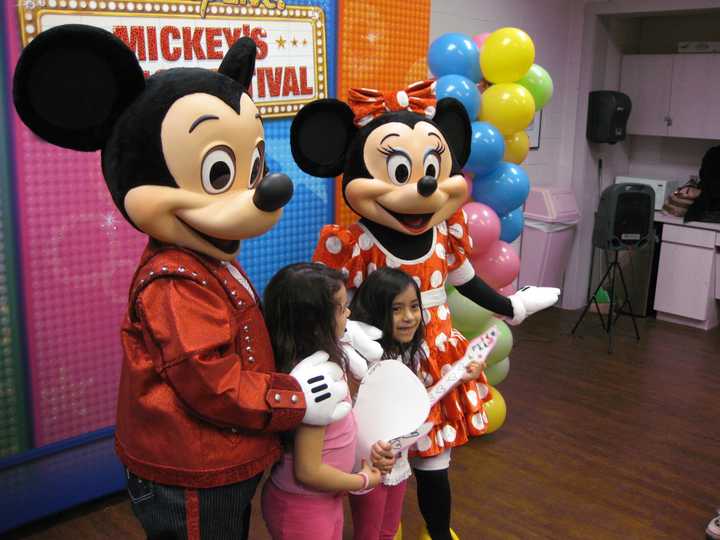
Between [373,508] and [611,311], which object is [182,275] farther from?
[611,311]

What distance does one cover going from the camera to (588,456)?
3299 mm

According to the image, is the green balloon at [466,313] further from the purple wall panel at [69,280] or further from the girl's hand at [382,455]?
the girl's hand at [382,455]

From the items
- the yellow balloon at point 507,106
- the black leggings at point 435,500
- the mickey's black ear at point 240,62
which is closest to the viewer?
the mickey's black ear at point 240,62

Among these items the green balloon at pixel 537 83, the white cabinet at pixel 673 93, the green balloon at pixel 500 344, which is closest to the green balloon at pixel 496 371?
the green balloon at pixel 500 344

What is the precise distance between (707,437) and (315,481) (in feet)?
8.56

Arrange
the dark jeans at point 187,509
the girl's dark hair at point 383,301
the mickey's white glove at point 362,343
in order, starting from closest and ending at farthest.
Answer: the dark jeans at point 187,509 → the mickey's white glove at point 362,343 → the girl's dark hair at point 383,301

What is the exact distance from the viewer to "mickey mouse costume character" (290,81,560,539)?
2.15 metres

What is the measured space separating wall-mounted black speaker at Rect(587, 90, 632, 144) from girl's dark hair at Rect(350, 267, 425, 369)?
12.4 feet

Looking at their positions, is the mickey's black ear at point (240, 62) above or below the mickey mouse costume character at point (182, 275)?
above

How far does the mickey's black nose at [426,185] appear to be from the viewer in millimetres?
2055

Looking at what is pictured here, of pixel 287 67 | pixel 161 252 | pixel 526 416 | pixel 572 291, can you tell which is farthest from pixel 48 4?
pixel 572 291

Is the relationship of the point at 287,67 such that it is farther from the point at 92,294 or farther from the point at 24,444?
the point at 24,444

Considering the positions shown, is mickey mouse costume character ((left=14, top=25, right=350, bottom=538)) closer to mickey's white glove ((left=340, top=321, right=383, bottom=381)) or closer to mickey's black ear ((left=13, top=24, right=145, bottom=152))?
mickey's black ear ((left=13, top=24, right=145, bottom=152))

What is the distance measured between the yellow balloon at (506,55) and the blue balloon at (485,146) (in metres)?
0.24
